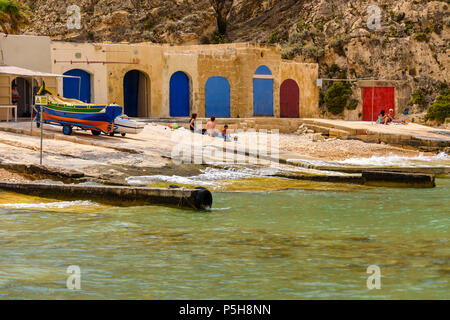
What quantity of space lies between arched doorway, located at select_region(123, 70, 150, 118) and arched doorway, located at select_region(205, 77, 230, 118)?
3.15 meters

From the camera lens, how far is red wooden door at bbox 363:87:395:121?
1750 inches

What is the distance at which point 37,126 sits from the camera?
23125 millimetres

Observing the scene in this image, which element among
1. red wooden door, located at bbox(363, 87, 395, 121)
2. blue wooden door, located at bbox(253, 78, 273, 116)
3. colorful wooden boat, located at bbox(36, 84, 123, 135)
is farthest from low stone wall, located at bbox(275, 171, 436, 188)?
red wooden door, located at bbox(363, 87, 395, 121)

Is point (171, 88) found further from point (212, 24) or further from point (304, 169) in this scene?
point (212, 24)

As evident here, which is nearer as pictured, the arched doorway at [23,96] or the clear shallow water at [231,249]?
the clear shallow water at [231,249]

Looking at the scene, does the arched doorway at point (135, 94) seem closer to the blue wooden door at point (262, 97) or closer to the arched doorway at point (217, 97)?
the arched doorway at point (217, 97)

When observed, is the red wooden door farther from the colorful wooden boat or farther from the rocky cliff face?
the colorful wooden boat

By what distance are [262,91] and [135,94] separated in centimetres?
665

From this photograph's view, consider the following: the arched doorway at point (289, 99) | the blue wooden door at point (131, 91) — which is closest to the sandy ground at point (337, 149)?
the arched doorway at point (289, 99)

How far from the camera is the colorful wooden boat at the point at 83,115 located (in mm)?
21531

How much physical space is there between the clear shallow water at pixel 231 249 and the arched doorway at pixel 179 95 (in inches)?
736

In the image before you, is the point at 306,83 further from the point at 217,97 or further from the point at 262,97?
the point at 217,97

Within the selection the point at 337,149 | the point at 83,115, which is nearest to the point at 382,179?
the point at 337,149

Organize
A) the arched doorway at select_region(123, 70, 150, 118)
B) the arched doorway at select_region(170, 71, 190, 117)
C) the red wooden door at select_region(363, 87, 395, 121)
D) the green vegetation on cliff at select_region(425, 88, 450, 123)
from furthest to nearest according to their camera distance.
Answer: the red wooden door at select_region(363, 87, 395, 121) → the green vegetation on cliff at select_region(425, 88, 450, 123) → the arched doorway at select_region(123, 70, 150, 118) → the arched doorway at select_region(170, 71, 190, 117)
